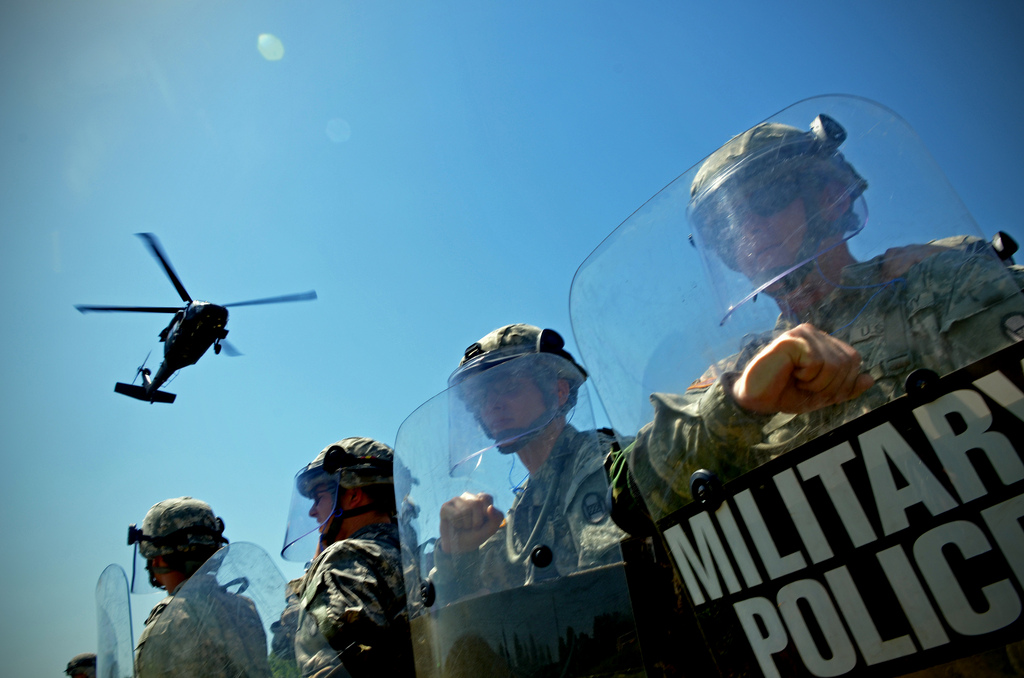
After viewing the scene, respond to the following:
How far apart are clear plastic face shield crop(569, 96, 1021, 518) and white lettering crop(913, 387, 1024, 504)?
9cm

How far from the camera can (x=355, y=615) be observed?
285 centimetres

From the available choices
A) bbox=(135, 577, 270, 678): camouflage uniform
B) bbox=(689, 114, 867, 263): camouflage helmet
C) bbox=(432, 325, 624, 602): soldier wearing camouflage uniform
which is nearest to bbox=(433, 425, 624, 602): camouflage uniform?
bbox=(432, 325, 624, 602): soldier wearing camouflage uniform

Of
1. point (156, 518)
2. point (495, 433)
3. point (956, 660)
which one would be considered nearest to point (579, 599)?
point (495, 433)

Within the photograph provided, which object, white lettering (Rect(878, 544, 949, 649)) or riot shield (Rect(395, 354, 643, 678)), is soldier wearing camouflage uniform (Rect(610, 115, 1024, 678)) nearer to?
white lettering (Rect(878, 544, 949, 649))

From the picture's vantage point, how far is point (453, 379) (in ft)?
8.13

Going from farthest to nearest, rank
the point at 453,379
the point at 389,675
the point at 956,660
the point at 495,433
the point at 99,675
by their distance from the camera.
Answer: the point at 99,675
the point at 389,675
the point at 453,379
the point at 495,433
the point at 956,660

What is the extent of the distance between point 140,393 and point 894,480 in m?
A: 15.0

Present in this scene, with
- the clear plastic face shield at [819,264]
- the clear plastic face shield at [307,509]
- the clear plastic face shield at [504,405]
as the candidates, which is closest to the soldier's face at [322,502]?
the clear plastic face shield at [307,509]

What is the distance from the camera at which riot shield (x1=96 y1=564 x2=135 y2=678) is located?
13.6ft

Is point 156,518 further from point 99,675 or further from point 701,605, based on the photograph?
point 701,605

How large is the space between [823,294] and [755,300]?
0.15m

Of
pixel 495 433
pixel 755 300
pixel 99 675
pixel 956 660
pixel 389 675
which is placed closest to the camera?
pixel 956 660

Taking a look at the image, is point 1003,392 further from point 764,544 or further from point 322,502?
point 322,502

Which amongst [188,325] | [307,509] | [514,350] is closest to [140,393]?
[188,325]
